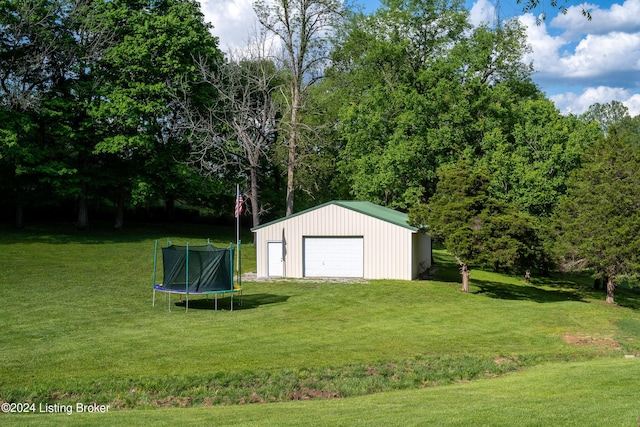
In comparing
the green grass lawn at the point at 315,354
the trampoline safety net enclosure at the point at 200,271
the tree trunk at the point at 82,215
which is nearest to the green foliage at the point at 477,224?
the green grass lawn at the point at 315,354

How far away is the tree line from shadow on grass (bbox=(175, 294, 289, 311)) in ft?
50.8

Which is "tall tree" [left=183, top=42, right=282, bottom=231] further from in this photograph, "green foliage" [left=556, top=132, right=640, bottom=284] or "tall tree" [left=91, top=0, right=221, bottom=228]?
"green foliage" [left=556, top=132, right=640, bottom=284]

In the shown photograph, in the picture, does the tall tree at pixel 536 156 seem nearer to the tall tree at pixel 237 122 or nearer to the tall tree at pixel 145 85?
the tall tree at pixel 237 122

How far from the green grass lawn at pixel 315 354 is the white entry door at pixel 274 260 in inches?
133

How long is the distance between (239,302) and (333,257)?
8.80 m

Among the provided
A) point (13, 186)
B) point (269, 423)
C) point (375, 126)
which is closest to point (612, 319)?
point (269, 423)

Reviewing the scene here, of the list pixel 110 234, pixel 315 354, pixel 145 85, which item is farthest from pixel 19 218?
pixel 315 354

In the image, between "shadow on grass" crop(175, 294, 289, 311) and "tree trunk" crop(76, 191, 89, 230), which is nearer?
"shadow on grass" crop(175, 294, 289, 311)

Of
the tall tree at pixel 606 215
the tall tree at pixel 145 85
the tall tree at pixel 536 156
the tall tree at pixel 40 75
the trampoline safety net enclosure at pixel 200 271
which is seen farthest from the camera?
the tall tree at pixel 145 85

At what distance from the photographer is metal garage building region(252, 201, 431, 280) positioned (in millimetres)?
29747

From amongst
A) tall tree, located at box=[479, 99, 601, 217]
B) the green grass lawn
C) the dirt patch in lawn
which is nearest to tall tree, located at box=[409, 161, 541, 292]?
the green grass lawn

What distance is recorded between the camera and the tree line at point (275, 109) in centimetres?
3738

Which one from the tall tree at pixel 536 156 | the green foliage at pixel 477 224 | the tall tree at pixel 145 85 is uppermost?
the tall tree at pixel 145 85

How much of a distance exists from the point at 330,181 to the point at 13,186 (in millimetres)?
22383
